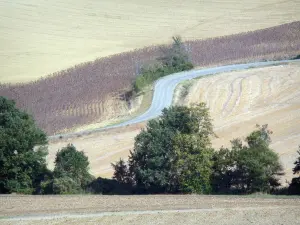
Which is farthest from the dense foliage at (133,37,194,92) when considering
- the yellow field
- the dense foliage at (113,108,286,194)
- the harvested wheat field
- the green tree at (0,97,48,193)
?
the dense foliage at (113,108,286,194)

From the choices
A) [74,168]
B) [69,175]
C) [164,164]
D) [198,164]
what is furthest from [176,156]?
[69,175]

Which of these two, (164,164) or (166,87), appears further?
(166,87)

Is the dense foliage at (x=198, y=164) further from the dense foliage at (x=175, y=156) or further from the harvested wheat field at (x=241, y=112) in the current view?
the harvested wheat field at (x=241, y=112)

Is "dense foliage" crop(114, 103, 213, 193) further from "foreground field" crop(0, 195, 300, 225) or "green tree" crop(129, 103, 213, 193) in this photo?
"foreground field" crop(0, 195, 300, 225)

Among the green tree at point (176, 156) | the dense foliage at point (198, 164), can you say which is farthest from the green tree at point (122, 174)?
the dense foliage at point (198, 164)

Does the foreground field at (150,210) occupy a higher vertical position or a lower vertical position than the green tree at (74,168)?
lower

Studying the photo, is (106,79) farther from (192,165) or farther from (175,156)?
(192,165)
